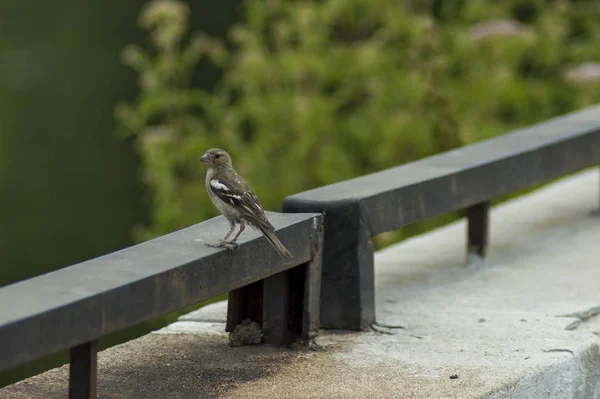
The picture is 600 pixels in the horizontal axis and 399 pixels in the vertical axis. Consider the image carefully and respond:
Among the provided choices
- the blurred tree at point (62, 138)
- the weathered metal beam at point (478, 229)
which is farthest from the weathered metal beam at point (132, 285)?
the blurred tree at point (62, 138)

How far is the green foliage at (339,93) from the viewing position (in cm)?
727

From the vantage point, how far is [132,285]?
8.98ft

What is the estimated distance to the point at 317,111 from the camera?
7.29 m

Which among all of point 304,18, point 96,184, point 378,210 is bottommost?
point 96,184

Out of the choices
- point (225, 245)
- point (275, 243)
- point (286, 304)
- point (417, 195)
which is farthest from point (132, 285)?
point (417, 195)

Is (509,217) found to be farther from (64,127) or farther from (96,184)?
(64,127)

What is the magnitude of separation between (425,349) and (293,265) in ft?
1.48

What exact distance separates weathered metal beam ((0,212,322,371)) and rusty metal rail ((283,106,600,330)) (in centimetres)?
18

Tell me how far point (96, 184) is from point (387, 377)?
8.36 metres

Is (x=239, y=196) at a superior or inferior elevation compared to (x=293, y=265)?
superior

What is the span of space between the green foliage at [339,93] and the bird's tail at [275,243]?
373cm

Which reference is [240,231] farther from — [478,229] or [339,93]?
[339,93]

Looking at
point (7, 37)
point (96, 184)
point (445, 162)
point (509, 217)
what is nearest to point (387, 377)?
point (445, 162)

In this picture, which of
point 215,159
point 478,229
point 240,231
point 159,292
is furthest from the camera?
point 478,229
